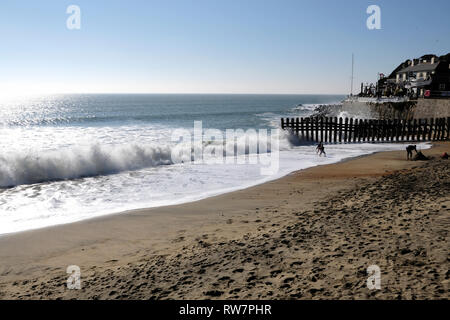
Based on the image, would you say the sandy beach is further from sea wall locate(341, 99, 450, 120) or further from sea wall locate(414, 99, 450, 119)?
sea wall locate(341, 99, 450, 120)

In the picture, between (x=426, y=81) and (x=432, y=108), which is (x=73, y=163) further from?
(x=426, y=81)

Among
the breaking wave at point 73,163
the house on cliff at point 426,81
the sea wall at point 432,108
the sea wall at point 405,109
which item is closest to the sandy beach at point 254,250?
the breaking wave at point 73,163

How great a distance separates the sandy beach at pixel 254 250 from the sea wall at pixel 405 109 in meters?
28.1

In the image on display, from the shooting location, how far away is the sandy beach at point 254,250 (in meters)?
5.14

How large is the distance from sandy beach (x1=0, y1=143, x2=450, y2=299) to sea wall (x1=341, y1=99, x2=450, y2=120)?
28.1 meters

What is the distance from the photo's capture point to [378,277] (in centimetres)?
505

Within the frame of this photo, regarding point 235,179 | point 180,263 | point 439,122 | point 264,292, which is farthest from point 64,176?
point 439,122

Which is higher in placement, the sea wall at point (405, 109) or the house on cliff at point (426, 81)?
the house on cliff at point (426, 81)

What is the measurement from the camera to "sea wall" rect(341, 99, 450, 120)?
34375mm

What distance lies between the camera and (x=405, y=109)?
4006 cm

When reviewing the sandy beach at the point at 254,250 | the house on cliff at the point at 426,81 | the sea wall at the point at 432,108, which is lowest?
the sandy beach at the point at 254,250

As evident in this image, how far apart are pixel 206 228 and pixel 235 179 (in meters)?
6.68
